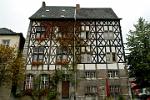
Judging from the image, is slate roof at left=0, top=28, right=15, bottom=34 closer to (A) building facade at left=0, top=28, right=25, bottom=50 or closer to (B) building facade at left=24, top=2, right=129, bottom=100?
(A) building facade at left=0, top=28, right=25, bottom=50

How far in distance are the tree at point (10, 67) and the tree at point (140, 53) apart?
12887 millimetres

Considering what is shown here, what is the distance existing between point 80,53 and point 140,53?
23.2 ft

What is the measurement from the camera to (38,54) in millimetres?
28625

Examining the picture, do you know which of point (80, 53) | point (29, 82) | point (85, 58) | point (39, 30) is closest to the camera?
point (29, 82)

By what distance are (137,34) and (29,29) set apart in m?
13.4

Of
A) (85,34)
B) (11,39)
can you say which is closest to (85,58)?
(85,34)

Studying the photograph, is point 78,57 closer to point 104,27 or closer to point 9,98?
point 104,27

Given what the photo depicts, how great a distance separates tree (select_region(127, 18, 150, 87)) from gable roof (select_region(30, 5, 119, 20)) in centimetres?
367

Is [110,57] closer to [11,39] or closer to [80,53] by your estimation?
[80,53]

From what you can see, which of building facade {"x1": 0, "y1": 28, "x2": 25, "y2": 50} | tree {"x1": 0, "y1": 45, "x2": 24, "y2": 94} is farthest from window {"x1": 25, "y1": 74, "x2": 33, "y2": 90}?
building facade {"x1": 0, "y1": 28, "x2": 25, "y2": 50}

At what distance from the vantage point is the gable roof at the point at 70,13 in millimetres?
30984

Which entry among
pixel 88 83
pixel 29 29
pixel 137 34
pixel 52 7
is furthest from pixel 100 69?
pixel 52 7

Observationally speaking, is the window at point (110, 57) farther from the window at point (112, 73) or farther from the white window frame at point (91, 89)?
the white window frame at point (91, 89)

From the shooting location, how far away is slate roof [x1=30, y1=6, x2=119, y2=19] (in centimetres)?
3098
